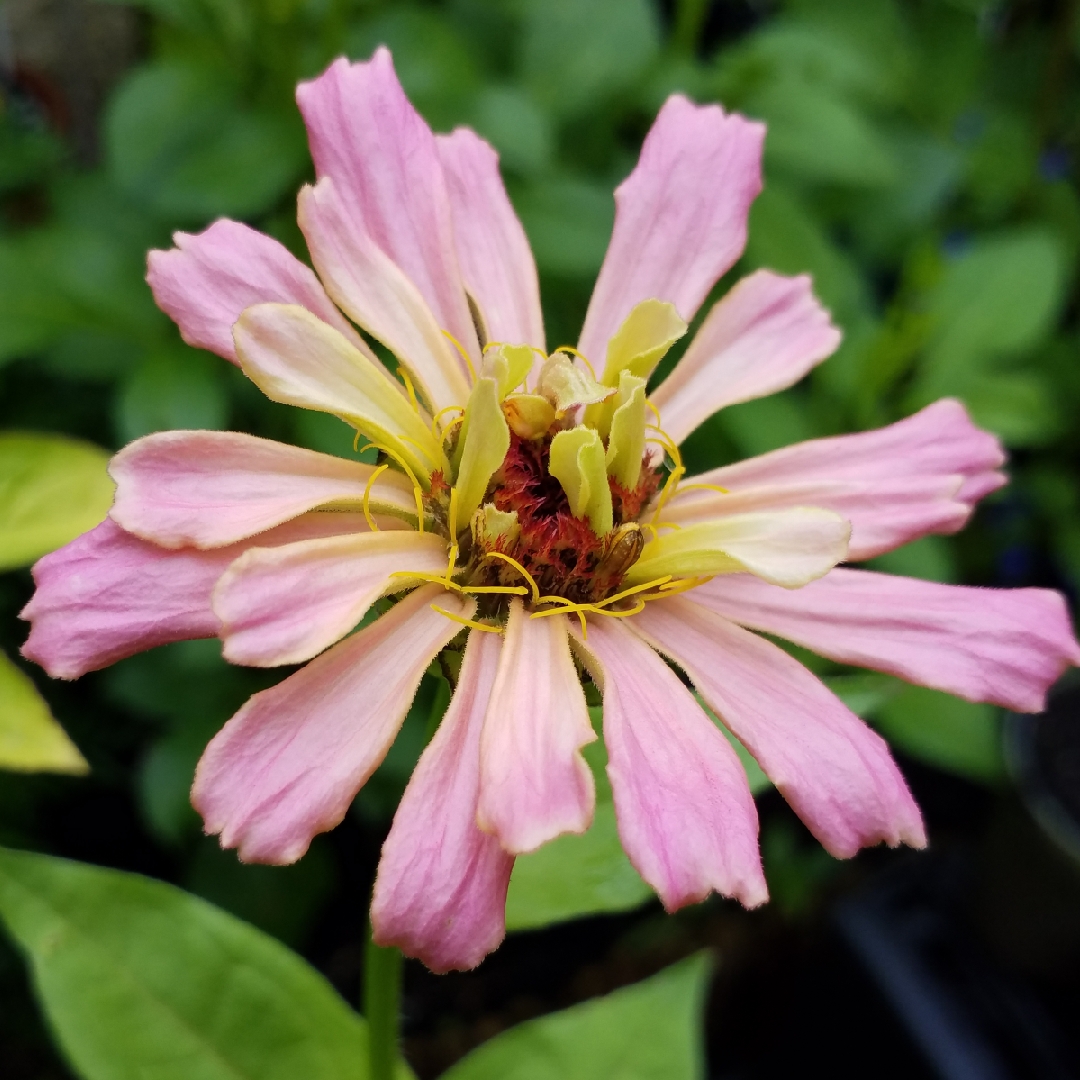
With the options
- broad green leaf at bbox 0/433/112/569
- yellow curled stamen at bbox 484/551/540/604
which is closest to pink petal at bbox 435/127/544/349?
yellow curled stamen at bbox 484/551/540/604

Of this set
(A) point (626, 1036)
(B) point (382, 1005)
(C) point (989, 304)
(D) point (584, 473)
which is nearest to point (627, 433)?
(D) point (584, 473)

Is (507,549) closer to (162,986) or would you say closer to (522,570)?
(522,570)

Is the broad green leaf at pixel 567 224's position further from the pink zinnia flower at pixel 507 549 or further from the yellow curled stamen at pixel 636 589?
the yellow curled stamen at pixel 636 589

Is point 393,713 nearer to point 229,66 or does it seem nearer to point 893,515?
point 893,515

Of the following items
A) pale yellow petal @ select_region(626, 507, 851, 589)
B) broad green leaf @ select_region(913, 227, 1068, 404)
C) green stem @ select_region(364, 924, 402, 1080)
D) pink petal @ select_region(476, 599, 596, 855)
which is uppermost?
pale yellow petal @ select_region(626, 507, 851, 589)

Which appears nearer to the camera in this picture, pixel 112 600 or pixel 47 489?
pixel 112 600

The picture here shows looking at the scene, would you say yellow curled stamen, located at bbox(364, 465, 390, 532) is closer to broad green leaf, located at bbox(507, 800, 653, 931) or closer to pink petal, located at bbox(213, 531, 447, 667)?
pink petal, located at bbox(213, 531, 447, 667)
